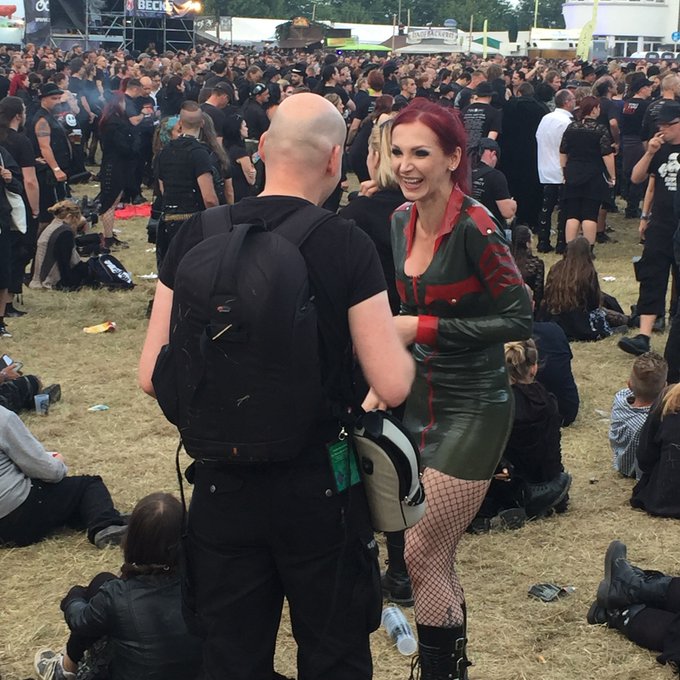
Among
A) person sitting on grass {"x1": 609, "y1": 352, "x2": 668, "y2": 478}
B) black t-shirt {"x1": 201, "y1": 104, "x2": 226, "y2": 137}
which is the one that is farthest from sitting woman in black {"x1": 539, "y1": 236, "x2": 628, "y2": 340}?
black t-shirt {"x1": 201, "y1": 104, "x2": 226, "y2": 137}

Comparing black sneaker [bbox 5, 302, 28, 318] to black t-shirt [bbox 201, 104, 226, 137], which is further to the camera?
black t-shirt [bbox 201, 104, 226, 137]

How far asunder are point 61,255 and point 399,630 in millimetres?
7497

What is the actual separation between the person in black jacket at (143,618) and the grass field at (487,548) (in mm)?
503

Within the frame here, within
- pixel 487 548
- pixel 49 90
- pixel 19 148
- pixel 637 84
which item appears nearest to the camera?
pixel 487 548

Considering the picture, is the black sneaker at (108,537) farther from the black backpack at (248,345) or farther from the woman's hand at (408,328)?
the black backpack at (248,345)

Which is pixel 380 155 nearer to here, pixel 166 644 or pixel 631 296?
pixel 166 644

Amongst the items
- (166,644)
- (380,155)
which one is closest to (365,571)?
(166,644)

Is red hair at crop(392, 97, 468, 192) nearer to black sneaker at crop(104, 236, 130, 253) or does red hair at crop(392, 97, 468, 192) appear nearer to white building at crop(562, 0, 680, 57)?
black sneaker at crop(104, 236, 130, 253)

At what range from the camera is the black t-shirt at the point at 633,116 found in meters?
13.8

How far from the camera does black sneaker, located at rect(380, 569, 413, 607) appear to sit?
4.70 meters

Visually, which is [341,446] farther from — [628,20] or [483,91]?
[628,20]

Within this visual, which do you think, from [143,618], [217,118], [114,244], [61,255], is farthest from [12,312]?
[143,618]

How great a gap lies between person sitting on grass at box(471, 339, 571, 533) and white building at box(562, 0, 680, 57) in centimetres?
9076

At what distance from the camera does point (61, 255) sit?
10891mm
